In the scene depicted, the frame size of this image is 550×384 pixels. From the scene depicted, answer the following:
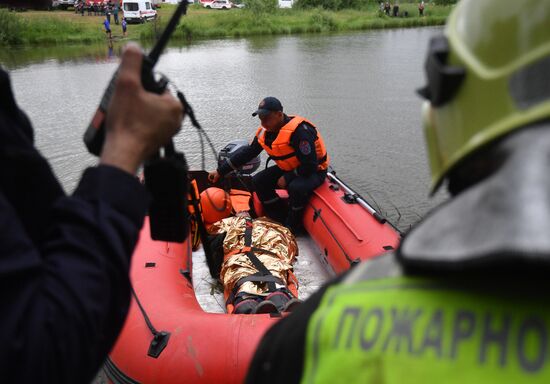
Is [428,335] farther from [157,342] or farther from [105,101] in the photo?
[157,342]

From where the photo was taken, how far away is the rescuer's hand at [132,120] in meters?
0.81

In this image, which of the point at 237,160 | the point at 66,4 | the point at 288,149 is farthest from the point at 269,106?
the point at 66,4

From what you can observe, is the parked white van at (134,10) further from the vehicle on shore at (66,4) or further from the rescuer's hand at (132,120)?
the rescuer's hand at (132,120)

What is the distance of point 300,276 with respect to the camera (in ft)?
11.5

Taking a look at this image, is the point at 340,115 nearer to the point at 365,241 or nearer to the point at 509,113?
the point at 365,241

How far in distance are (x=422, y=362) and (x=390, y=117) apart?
9350 mm

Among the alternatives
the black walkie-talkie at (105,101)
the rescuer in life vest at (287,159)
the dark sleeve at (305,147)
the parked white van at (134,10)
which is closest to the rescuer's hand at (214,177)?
the rescuer in life vest at (287,159)

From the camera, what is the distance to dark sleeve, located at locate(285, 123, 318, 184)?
3.89 metres

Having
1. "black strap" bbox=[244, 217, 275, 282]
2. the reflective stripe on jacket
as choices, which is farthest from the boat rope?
the reflective stripe on jacket

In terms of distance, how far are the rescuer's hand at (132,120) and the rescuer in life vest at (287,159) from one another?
3.08 meters

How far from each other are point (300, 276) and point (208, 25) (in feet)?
74.2

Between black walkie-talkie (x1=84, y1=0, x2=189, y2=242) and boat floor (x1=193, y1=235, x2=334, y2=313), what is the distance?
6.83 feet

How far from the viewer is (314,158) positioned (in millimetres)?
3945

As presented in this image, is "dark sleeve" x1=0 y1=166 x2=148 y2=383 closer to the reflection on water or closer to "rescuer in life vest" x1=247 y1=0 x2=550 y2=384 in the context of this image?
"rescuer in life vest" x1=247 y1=0 x2=550 y2=384
